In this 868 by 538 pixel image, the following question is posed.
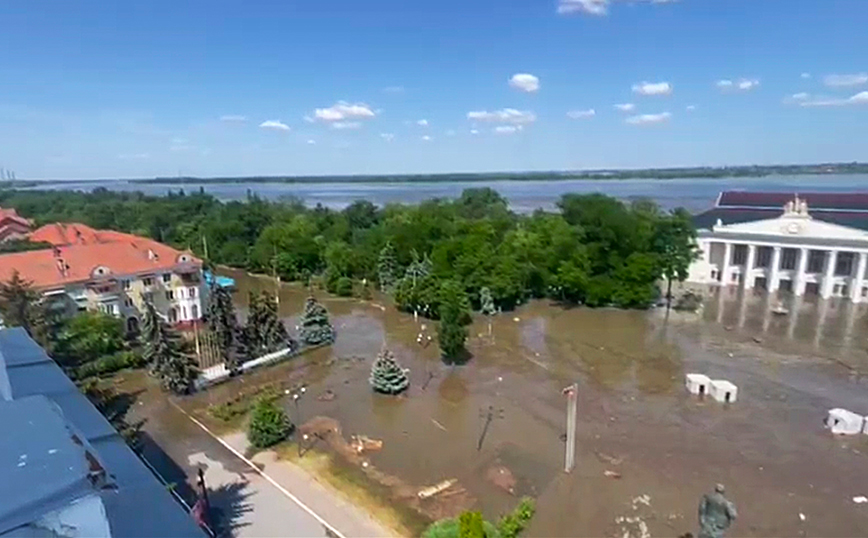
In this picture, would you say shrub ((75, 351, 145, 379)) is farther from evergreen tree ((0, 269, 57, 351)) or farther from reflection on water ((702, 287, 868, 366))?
reflection on water ((702, 287, 868, 366))

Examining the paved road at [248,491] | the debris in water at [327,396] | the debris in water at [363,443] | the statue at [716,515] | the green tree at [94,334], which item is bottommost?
the debris in water at [327,396]

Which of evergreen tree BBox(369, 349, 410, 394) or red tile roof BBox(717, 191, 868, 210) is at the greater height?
red tile roof BBox(717, 191, 868, 210)

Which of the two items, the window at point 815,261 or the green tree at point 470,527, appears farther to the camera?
the window at point 815,261

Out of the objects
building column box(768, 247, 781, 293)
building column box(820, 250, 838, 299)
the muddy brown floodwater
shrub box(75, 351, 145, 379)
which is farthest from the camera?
building column box(768, 247, 781, 293)

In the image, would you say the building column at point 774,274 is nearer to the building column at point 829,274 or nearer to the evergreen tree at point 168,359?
the building column at point 829,274

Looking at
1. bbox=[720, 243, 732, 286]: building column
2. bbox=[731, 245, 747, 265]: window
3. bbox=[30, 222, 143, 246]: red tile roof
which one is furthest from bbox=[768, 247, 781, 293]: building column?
bbox=[30, 222, 143, 246]: red tile roof

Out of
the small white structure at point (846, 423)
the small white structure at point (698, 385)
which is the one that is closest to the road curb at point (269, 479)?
the small white structure at point (698, 385)
